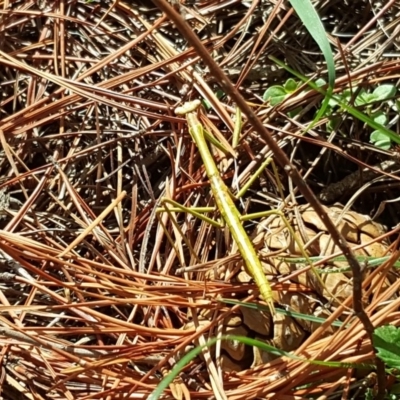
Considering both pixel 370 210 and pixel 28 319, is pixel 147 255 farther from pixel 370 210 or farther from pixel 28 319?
pixel 370 210

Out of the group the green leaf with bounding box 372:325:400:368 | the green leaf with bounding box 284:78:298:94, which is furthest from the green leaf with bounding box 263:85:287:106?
the green leaf with bounding box 372:325:400:368

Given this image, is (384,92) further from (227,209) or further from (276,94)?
(227,209)

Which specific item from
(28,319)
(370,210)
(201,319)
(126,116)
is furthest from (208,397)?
(126,116)

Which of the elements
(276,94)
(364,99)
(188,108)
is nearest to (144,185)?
(188,108)

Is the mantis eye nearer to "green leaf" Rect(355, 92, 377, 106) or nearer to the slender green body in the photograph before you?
the slender green body

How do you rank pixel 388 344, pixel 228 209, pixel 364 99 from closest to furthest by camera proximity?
pixel 388 344
pixel 228 209
pixel 364 99

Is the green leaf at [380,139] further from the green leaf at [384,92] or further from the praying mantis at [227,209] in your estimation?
the praying mantis at [227,209]

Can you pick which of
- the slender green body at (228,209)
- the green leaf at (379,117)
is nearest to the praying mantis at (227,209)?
the slender green body at (228,209)

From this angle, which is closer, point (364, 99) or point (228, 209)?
point (228, 209)
